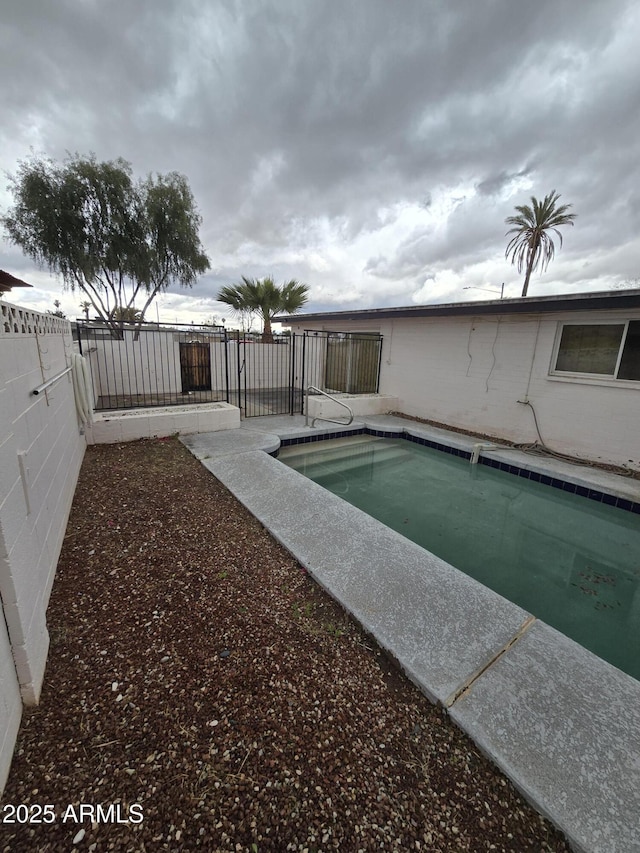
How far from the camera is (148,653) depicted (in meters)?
1.70

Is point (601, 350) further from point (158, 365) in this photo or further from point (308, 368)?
point (158, 365)

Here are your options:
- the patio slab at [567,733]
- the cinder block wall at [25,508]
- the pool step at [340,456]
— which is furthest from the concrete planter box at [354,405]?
the patio slab at [567,733]

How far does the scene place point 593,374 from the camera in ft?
16.6

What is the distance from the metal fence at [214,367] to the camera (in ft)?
A: 26.6

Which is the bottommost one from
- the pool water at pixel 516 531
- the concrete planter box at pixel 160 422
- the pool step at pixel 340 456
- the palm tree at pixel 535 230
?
the pool water at pixel 516 531

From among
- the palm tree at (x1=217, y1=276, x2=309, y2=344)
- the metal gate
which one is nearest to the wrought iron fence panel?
the metal gate

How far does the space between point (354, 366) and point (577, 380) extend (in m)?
5.26

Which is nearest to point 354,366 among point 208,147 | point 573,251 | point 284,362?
point 284,362

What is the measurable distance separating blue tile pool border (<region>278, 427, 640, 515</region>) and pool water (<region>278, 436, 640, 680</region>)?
0.09 metres

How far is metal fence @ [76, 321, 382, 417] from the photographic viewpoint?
26.6 ft

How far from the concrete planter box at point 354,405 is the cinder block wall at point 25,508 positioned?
4.77 meters

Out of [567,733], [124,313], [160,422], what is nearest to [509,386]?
[567,733]

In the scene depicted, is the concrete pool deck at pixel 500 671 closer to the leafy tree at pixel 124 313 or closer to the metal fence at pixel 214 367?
the metal fence at pixel 214 367

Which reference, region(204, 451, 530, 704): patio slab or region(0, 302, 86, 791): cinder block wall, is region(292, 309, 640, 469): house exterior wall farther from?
region(0, 302, 86, 791): cinder block wall
